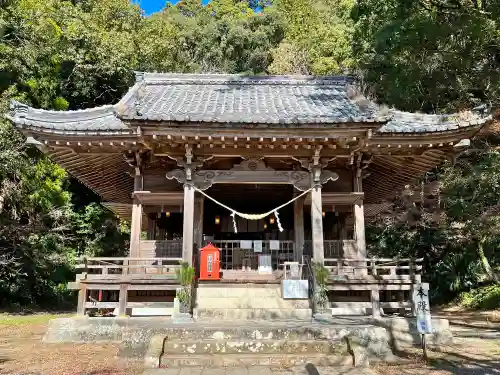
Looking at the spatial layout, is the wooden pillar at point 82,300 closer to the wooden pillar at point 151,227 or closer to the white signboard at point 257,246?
the wooden pillar at point 151,227

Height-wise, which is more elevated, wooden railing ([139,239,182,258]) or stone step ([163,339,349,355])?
wooden railing ([139,239,182,258])

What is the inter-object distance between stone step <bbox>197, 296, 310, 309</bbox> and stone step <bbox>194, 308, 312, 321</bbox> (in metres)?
0.16

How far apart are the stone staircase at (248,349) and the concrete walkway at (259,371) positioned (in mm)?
163

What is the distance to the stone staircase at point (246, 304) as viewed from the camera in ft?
32.3

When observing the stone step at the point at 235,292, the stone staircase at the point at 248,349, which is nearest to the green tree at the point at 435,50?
the stone step at the point at 235,292

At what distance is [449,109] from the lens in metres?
19.1

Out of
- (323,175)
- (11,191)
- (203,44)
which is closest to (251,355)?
(323,175)

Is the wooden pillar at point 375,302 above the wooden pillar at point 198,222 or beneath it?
beneath

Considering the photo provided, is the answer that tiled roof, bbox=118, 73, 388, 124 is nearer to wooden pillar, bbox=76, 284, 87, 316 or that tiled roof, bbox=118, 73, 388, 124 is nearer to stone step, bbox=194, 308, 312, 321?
wooden pillar, bbox=76, 284, 87, 316

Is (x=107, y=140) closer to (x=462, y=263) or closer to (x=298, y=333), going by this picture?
(x=298, y=333)

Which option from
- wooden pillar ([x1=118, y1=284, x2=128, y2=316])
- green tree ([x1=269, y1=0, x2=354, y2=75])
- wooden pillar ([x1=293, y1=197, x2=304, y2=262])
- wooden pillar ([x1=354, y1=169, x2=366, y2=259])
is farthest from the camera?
green tree ([x1=269, y1=0, x2=354, y2=75])

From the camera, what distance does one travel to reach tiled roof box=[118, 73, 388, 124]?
30.7 ft

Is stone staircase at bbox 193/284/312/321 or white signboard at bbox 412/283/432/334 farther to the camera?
stone staircase at bbox 193/284/312/321

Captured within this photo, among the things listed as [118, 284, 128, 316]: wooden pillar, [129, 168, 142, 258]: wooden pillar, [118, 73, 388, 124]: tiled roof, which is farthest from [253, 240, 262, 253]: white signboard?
[118, 284, 128, 316]: wooden pillar
